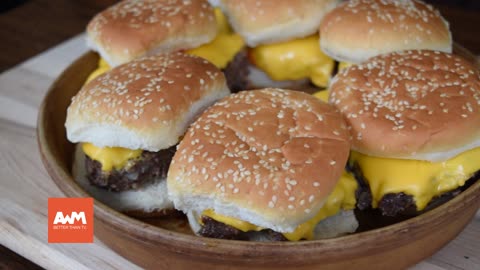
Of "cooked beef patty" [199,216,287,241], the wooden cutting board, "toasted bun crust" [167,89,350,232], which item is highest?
"toasted bun crust" [167,89,350,232]

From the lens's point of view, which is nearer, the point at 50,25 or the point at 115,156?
the point at 115,156

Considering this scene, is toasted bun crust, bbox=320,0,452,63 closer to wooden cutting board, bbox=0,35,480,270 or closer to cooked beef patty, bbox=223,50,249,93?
cooked beef patty, bbox=223,50,249,93

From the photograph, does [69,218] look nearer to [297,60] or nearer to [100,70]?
[100,70]

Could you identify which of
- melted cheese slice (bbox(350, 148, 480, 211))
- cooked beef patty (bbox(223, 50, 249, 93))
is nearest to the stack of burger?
melted cheese slice (bbox(350, 148, 480, 211))

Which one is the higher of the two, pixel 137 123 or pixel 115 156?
pixel 137 123

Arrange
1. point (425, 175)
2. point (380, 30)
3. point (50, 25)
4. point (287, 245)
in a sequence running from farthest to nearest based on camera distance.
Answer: point (50, 25), point (380, 30), point (425, 175), point (287, 245)

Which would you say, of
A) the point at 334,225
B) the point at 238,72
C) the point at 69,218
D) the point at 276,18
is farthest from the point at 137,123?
the point at 276,18

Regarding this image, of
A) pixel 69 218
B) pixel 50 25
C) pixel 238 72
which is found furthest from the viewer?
pixel 50 25

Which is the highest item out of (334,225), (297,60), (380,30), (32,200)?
(380,30)
